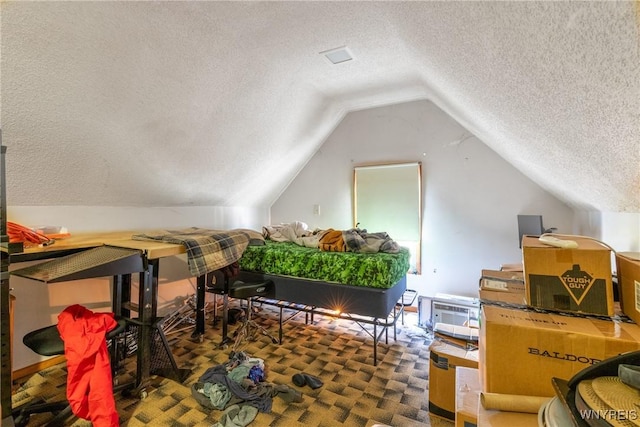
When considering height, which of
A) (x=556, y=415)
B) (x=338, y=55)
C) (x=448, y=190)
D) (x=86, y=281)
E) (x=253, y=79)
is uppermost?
(x=338, y=55)

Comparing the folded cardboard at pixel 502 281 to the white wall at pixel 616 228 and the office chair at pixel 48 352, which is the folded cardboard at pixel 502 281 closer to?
the white wall at pixel 616 228

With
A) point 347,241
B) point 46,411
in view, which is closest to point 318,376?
point 347,241

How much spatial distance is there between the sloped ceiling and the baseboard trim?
1.26 metres

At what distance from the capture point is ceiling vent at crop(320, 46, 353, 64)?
2275 mm

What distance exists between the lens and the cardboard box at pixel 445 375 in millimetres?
1533

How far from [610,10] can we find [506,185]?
109 inches

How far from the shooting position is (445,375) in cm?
156

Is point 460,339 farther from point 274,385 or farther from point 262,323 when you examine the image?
point 262,323

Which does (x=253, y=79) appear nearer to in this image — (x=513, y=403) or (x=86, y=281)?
(x=86, y=281)

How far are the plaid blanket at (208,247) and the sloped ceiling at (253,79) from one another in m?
0.78

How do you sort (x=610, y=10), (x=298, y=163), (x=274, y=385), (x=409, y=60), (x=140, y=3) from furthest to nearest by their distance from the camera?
(x=298, y=163)
(x=409, y=60)
(x=274, y=385)
(x=140, y=3)
(x=610, y=10)

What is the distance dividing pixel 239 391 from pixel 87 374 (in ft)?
2.85

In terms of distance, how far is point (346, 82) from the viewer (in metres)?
2.97

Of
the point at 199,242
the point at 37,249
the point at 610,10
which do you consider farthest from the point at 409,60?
the point at 37,249
